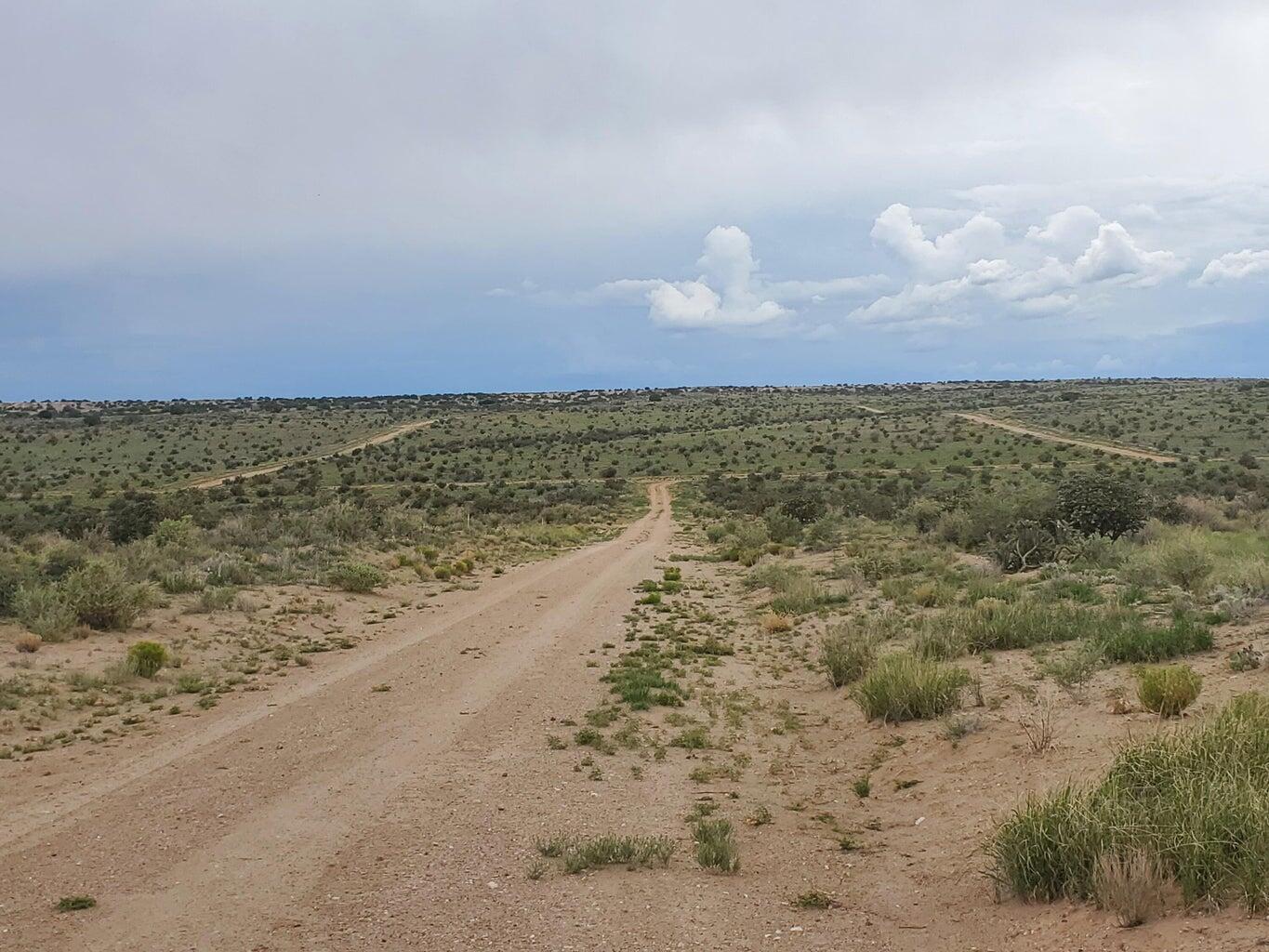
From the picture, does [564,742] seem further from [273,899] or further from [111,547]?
[111,547]

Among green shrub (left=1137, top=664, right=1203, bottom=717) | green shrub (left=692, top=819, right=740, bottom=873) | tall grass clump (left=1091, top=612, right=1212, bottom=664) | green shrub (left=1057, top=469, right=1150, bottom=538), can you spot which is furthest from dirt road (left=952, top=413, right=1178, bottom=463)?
green shrub (left=692, top=819, right=740, bottom=873)

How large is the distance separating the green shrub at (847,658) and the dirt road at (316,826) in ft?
11.0

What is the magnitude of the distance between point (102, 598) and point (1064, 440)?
67.7 m

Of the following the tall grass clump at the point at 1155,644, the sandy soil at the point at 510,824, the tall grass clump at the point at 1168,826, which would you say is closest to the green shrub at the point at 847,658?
the sandy soil at the point at 510,824

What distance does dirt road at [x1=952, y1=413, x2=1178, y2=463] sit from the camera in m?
57.5

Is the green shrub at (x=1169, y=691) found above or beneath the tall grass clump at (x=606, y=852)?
above

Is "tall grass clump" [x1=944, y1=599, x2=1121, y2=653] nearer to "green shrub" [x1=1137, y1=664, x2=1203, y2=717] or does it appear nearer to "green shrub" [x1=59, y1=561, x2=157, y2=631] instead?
"green shrub" [x1=1137, y1=664, x2=1203, y2=717]

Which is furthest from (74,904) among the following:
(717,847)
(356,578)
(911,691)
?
(356,578)

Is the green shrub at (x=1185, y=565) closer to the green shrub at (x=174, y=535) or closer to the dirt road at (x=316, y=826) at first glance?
the dirt road at (x=316, y=826)

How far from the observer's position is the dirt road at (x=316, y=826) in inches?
236

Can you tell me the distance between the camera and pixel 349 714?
11727 millimetres

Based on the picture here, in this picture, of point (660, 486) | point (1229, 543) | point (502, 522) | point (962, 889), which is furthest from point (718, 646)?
point (660, 486)

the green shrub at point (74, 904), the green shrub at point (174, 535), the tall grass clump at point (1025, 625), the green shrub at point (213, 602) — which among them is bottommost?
the green shrub at point (213, 602)

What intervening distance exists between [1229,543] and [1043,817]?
57.0 ft
